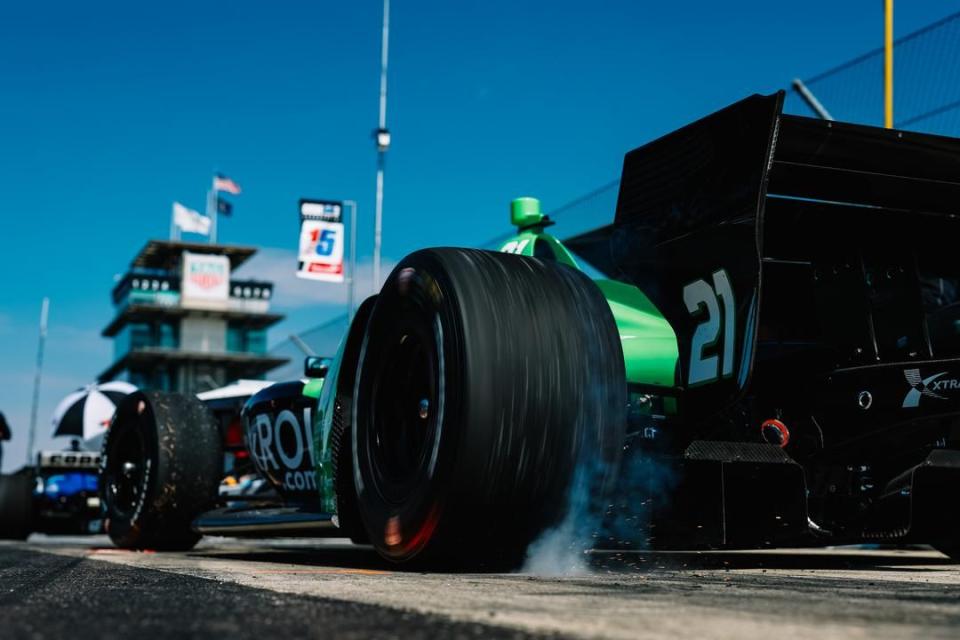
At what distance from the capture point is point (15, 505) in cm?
1218

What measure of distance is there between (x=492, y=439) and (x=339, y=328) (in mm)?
17434

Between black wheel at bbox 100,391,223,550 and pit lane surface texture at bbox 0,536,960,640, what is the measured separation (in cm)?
273

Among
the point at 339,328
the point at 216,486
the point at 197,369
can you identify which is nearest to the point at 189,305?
the point at 197,369

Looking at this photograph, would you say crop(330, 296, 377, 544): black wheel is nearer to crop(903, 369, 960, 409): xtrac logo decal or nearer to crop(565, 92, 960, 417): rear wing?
crop(565, 92, 960, 417): rear wing

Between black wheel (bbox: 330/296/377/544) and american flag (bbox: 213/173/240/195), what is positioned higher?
american flag (bbox: 213/173/240/195)

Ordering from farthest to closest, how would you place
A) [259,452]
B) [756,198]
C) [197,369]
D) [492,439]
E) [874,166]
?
[197,369] < [259,452] < [874,166] < [756,198] < [492,439]

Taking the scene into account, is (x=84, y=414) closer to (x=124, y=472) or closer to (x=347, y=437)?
Result: (x=124, y=472)

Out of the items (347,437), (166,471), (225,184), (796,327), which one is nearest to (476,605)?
(347,437)

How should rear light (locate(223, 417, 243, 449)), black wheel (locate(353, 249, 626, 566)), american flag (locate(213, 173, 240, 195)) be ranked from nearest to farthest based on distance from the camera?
black wheel (locate(353, 249, 626, 566)) → rear light (locate(223, 417, 243, 449)) → american flag (locate(213, 173, 240, 195))

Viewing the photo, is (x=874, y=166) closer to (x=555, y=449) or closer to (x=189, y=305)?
(x=555, y=449)

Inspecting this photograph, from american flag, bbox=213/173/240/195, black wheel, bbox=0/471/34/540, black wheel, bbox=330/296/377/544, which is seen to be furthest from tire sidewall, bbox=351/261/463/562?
american flag, bbox=213/173/240/195

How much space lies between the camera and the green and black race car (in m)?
3.55

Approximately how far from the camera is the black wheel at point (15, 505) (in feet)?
39.8

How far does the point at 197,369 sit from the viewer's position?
92000 millimetres
